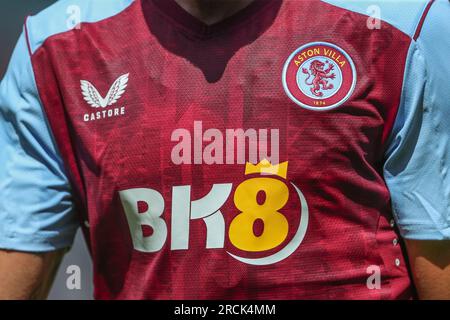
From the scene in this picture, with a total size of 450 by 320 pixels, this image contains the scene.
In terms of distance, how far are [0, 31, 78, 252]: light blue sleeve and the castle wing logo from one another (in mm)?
76

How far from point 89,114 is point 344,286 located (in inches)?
18.1

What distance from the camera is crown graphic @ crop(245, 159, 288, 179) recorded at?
1.38 m

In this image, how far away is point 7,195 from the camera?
1472 mm

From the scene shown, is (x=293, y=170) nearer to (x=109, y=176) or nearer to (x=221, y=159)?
(x=221, y=159)

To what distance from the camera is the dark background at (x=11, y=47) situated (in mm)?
1847

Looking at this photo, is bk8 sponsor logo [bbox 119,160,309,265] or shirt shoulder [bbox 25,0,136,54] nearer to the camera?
bk8 sponsor logo [bbox 119,160,309,265]

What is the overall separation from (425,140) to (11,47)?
115 cm

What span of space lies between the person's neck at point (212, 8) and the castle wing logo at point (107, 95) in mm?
138

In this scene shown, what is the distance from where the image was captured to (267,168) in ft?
4.54

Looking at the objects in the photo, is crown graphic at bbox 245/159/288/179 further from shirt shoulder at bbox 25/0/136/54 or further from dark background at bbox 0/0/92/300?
dark background at bbox 0/0/92/300

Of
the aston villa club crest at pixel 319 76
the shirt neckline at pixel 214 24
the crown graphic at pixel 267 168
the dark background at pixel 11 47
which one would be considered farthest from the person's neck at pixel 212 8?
the dark background at pixel 11 47

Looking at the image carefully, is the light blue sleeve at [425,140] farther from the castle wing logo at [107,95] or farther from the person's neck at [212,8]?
the castle wing logo at [107,95]

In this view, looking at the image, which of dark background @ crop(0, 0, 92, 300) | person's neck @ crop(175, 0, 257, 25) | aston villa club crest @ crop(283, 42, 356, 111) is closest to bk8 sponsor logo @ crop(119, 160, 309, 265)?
aston villa club crest @ crop(283, 42, 356, 111)
